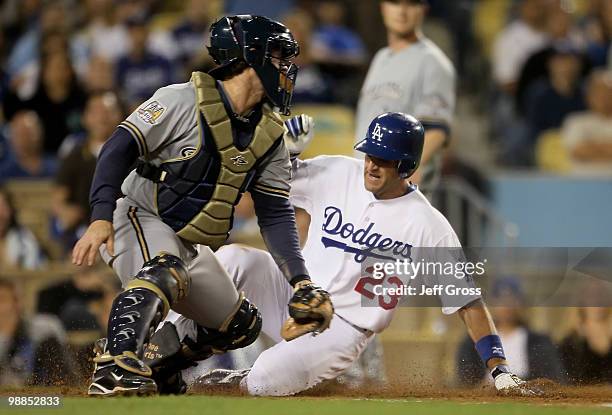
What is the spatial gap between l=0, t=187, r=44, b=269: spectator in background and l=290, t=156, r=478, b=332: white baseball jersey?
10.7ft

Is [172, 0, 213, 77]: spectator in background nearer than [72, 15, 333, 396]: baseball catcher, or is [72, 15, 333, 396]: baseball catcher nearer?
[72, 15, 333, 396]: baseball catcher

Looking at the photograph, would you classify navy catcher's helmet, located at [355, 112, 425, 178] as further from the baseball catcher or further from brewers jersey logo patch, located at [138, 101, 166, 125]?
brewers jersey logo patch, located at [138, 101, 166, 125]

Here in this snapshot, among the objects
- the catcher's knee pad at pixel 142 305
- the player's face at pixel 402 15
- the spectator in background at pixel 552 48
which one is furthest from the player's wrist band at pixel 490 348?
the spectator in background at pixel 552 48

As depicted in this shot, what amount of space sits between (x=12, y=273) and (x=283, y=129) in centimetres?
365

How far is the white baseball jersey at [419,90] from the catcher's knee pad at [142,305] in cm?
234

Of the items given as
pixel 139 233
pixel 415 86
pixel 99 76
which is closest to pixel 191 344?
pixel 139 233

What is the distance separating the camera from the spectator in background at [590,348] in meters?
5.80

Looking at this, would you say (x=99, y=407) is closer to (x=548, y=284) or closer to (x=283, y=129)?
(x=283, y=129)

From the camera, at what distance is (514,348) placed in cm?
620

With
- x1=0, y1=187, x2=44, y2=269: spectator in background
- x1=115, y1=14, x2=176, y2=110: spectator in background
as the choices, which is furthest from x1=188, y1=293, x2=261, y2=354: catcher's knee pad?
x1=115, y1=14, x2=176, y2=110: spectator in background

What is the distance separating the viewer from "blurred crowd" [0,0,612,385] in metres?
8.55

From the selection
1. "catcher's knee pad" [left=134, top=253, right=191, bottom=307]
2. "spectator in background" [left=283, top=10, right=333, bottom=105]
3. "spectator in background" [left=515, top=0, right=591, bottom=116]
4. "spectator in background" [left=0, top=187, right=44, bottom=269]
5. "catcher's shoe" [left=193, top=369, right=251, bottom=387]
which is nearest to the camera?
"catcher's knee pad" [left=134, top=253, right=191, bottom=307]

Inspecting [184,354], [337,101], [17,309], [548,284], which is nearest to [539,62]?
[337,101]

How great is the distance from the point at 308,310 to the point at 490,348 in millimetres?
1102
